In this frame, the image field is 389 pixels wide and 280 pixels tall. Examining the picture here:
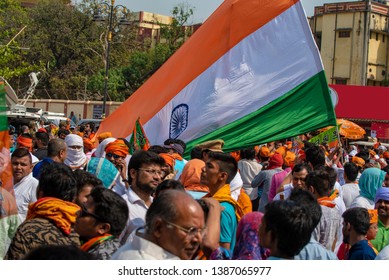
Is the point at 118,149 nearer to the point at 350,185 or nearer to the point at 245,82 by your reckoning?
the point at 245,82

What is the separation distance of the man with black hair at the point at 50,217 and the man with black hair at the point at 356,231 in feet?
6.34

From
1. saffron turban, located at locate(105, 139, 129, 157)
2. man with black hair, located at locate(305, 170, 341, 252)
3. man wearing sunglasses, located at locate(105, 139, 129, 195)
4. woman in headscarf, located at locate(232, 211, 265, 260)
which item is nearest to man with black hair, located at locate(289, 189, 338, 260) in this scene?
woman in headscarf, located at locate(232, 211, 265, 260)

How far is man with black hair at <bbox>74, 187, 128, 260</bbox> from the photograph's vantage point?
3.94 m

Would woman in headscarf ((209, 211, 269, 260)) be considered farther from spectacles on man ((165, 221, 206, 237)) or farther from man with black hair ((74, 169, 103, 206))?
man with black hair ((74, 169, 103, 206))

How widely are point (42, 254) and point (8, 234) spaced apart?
1.61 m

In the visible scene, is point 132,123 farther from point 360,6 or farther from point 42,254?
point 360,6

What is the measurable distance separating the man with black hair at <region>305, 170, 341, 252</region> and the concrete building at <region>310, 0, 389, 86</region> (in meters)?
45.5

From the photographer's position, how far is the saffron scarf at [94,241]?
12.6 feet

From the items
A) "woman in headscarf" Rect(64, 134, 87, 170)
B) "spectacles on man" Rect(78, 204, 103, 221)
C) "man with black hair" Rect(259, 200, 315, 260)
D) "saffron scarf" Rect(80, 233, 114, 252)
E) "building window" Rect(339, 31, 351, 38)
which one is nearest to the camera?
"man with black hair" Rect(259, 200, 315, 260)

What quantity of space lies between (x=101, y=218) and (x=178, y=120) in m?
4.21

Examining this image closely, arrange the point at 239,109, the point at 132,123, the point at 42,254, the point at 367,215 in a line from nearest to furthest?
the point at 42,254 < the point at 367,215 < the point at 239,109 < the point at 132,123

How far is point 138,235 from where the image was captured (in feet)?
10.7

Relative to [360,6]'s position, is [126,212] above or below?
below
